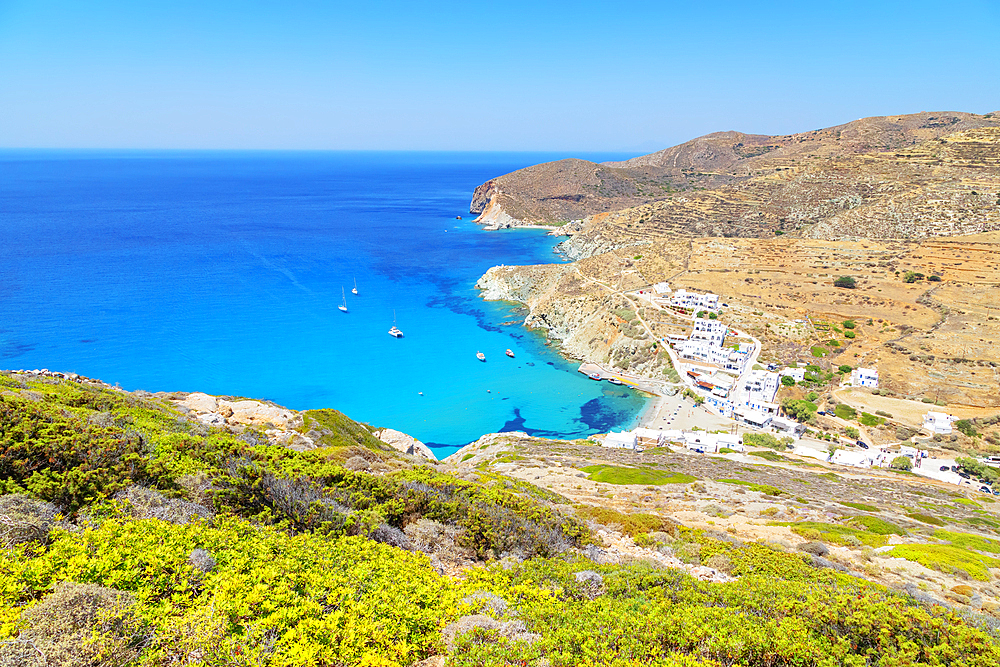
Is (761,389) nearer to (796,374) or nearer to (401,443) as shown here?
(796,374)

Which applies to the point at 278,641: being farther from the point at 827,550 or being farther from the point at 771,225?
the point at 771,225

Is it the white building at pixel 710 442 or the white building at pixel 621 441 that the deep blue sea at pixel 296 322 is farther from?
the white building at pixel 710 442

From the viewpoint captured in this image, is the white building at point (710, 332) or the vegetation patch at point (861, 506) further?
the white building at point (710, 332)

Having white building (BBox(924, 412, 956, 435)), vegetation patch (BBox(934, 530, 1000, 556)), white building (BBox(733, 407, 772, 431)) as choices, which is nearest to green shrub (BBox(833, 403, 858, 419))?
white building (BBox(924, 412, 956, 435))

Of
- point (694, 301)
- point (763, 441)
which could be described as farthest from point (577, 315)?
point (763, 441)

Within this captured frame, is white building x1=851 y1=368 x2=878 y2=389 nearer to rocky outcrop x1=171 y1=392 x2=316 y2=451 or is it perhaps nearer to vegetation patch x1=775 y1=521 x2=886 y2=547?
vegetation patch x1=775 y1=521 x2=886 y2=547

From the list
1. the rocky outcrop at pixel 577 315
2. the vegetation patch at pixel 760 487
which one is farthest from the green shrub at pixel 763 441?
the vegetation patch at pixel 760 487
